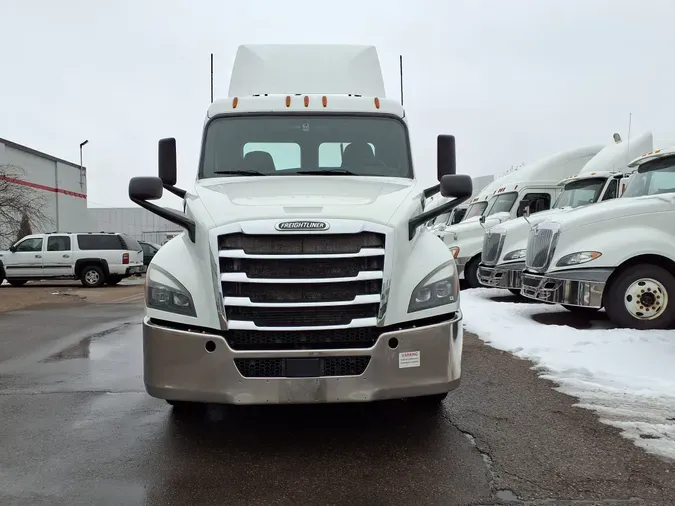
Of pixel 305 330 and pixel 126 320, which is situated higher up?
pixel 305 330

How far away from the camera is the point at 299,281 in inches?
148

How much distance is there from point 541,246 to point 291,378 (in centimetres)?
630

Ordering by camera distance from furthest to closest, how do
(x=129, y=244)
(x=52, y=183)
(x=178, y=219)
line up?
1. (x=52, y=183)
2. (x=129, y=244)
3. (x=178, y=219)

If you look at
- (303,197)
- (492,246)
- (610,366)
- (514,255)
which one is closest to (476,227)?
(492,246)

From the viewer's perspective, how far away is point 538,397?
16.5 ft

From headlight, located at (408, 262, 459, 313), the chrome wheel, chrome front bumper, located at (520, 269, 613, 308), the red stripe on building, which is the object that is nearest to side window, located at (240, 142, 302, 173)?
headlight, located at (408, 262, 459, 313)

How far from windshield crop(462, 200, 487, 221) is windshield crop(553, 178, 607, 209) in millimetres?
4222

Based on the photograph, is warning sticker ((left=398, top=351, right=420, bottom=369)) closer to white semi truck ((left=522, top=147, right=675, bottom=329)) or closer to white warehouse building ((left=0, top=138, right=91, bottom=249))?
white semi truck ((left=522, top=147, right=675, bottom=329))

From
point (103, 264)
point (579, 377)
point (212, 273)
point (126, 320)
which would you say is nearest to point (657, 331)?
point (579, 377)

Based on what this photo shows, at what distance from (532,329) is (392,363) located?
493 cm

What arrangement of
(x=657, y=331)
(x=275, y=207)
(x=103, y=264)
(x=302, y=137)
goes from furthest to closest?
(x=103, y=264) → (x=657, y=331) → (x=302, y=137) → (x=275, y=207)

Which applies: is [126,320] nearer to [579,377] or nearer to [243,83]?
[243,83]

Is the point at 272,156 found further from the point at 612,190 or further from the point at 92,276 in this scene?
the point at 92,276

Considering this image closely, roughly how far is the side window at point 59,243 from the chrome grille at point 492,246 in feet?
46.8
